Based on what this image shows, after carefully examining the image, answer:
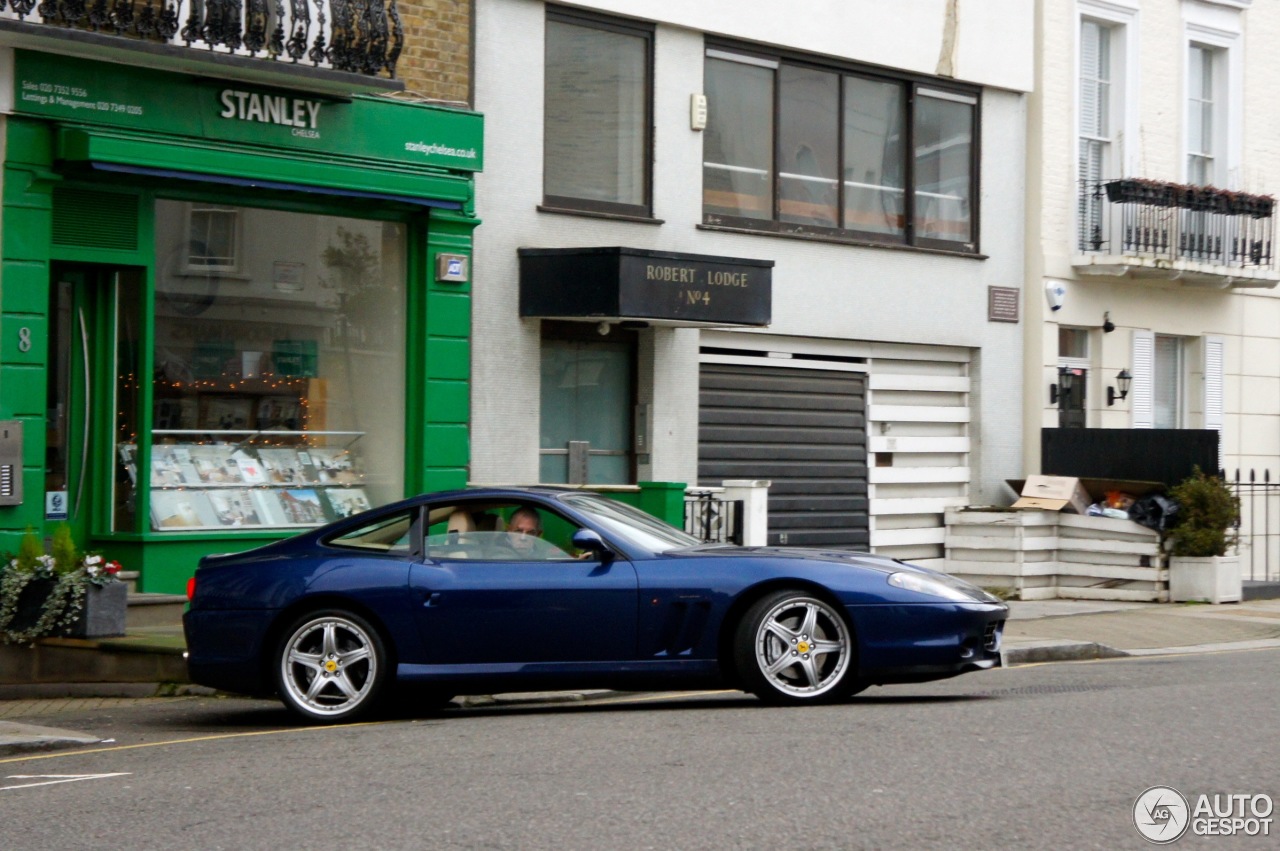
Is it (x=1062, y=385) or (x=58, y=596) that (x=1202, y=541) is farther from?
(x=58, y=596)

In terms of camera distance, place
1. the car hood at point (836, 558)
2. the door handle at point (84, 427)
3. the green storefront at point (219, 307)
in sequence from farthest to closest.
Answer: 1. the door handle at point (84, 427)
2. the green storefront at point (219, 307)
3. the car hood at point (836, 558)

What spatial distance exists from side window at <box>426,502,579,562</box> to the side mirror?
0.12 meters

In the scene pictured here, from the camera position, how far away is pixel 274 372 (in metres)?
15.1

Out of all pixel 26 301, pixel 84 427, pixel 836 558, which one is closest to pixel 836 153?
pixel 84 427

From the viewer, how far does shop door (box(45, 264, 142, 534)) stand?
1394cm

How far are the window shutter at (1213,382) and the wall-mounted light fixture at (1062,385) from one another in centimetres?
229

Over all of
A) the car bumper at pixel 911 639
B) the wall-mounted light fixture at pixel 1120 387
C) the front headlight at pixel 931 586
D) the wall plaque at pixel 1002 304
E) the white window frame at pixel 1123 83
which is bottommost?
the car bumper at pixel 911 639

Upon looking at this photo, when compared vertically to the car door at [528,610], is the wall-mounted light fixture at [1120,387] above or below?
above

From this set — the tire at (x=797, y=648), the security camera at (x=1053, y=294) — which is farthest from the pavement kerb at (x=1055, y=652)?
the security camera at (x=1053, y=294)

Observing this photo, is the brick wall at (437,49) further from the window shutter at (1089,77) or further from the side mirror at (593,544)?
the window shutter at (1089,77)

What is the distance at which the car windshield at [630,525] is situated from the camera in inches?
396

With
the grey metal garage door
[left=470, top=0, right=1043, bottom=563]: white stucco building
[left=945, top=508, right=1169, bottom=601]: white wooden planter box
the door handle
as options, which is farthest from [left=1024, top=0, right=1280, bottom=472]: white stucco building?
the door handle

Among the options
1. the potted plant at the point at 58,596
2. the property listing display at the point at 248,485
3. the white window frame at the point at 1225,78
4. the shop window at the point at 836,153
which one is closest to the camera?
the potted plant at the point at 58,596

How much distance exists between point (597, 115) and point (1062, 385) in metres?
6.95
